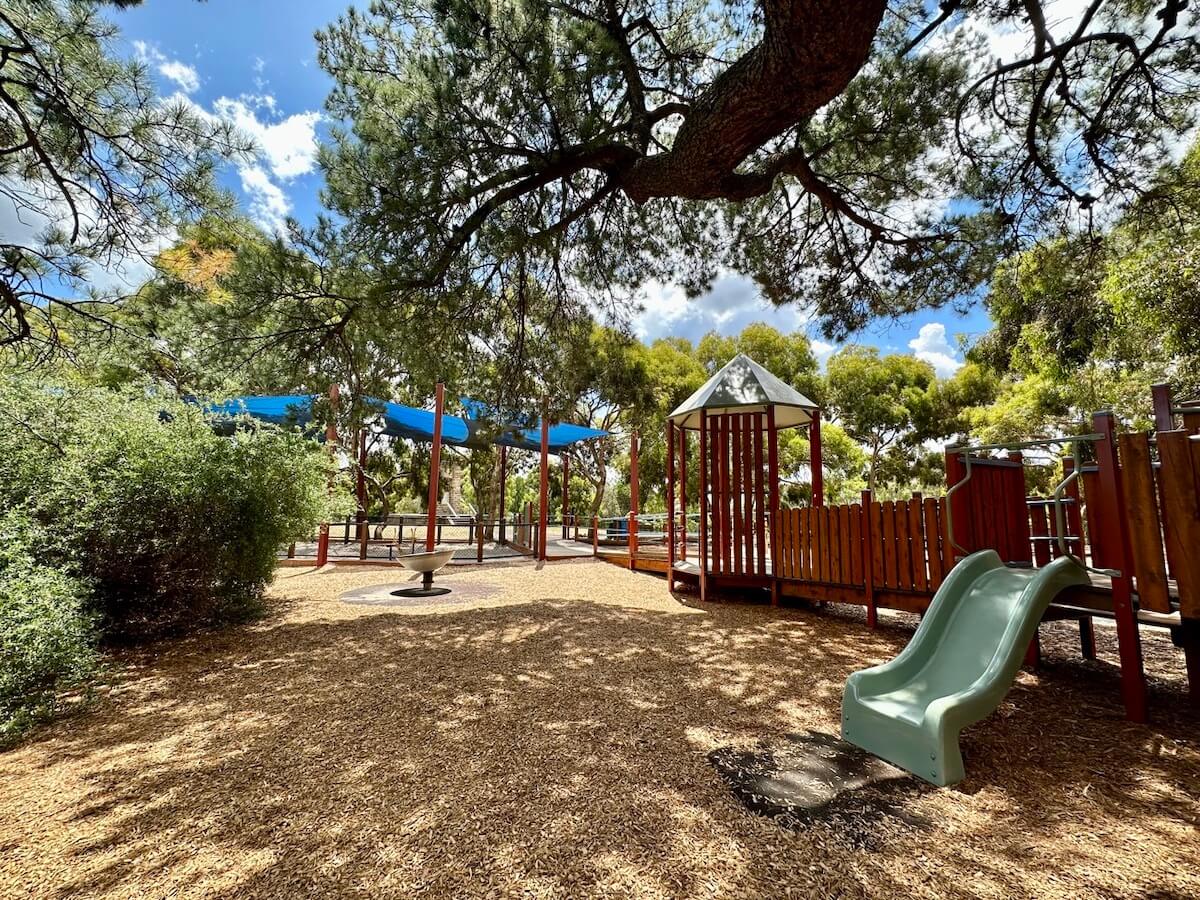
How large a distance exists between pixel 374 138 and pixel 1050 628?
27.5ft

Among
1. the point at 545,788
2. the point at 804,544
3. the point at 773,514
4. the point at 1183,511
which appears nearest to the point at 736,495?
the point at 773,514

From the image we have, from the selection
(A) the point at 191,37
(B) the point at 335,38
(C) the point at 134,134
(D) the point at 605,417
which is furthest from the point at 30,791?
(D) the point at 605,417

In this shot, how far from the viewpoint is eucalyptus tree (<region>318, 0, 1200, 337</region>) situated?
4.16 m

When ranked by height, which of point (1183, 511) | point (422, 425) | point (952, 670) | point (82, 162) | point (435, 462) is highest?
point (82, 162)

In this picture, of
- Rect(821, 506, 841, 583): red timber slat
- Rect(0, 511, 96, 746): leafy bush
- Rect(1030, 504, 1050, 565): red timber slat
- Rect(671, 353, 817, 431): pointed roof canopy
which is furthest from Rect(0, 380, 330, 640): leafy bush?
Rect(1030, 504, 1050, 565): red timber slat

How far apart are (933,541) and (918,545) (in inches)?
5.7

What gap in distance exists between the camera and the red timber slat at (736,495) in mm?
6766

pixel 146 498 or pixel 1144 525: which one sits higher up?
pixel 146 498

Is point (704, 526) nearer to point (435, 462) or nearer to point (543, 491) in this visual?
point (543, 491)

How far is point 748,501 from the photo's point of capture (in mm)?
6742

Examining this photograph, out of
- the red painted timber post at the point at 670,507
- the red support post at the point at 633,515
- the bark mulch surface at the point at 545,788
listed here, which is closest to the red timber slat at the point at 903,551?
the bark mulch surface at the point at 545,788

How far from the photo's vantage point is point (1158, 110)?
461cm

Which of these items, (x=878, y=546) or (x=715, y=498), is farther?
(x=715, y=498)

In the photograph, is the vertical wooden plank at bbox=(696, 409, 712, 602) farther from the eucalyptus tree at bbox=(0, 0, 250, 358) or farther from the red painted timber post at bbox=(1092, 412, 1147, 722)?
the eucalyptus tree at bbox=(0, 0, 250, 358)
